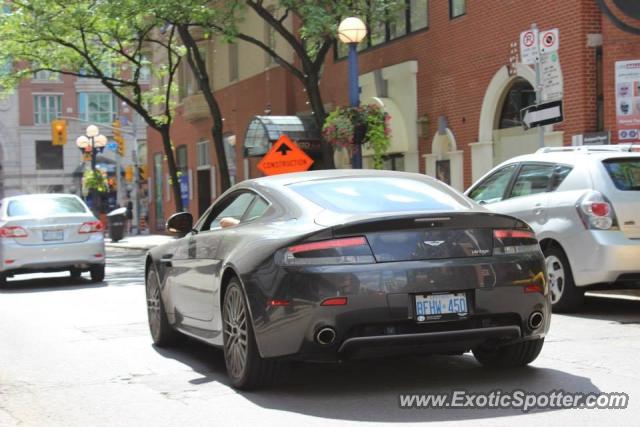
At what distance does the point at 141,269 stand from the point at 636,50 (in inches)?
435

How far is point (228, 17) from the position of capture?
23.4 meters

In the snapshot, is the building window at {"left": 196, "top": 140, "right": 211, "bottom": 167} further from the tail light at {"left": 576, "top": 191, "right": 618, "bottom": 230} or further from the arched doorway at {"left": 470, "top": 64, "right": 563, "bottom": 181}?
the tail light at {"left": 576, "top": 191, "right": 618, "bottom": 230}

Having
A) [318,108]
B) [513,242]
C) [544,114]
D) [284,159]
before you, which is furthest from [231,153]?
[513,242]

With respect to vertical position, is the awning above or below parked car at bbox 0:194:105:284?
above

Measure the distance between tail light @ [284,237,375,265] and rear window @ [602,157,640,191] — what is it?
479cm

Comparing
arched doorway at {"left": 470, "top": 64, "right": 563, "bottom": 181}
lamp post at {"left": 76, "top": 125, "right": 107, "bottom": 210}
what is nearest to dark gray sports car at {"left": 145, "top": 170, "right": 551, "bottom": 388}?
arched doorway at {"left": 470, "top": 64, "right": 563, "bottom": 181}

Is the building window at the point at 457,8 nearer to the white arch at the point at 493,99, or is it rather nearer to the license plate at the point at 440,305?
the white arch at the point at 493,99

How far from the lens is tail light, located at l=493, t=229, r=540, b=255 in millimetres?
6441

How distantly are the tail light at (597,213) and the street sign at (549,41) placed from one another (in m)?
4.69

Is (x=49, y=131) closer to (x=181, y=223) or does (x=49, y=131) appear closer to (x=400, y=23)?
(x=400, y=23)

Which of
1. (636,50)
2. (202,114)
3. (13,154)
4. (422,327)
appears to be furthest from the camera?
(13,154)

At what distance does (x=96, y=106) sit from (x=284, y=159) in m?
59.9

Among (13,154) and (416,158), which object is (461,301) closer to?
(416,158)

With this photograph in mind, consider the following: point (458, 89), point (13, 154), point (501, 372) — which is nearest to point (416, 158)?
point (458, 89)
